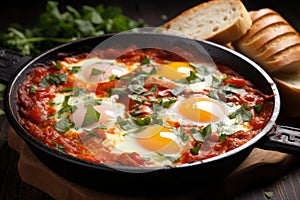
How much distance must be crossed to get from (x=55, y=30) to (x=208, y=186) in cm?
277

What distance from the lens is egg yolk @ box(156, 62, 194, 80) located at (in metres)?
4.85

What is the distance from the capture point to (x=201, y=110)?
172 inches

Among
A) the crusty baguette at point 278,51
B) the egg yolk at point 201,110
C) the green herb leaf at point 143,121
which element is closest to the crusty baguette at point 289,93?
the crusty baguette at point 278,51

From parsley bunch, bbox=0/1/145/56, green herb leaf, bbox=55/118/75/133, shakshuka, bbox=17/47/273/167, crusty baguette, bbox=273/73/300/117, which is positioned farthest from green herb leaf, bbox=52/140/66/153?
parsley bunch, bbox=0/1/145/56

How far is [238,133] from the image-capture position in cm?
416

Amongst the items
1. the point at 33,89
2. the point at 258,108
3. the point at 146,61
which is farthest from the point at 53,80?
the point at 258,108

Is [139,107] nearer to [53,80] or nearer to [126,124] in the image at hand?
[126,124]

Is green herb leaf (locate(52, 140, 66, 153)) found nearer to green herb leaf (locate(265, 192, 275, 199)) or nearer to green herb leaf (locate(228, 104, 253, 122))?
green herb leaf (locate(228, 104, 253, 122))

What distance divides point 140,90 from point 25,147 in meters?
0.99

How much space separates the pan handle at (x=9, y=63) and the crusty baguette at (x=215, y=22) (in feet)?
4.90

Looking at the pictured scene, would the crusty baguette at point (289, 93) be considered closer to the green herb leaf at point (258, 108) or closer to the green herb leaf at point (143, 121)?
the green herb leaf at point (258, 108)

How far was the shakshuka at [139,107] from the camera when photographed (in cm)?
402

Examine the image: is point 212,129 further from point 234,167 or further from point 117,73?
point 117,73

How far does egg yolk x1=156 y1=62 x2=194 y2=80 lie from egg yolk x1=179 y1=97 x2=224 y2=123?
0.42 meters
